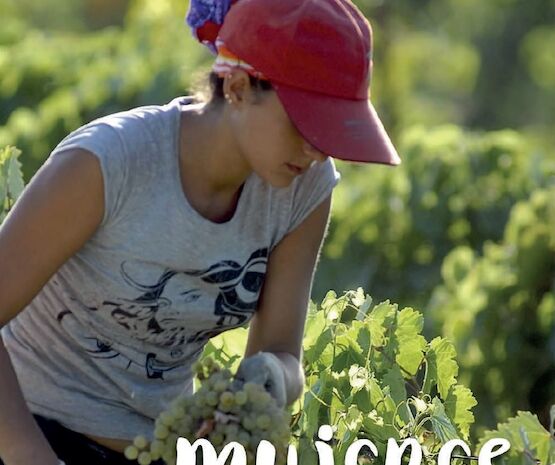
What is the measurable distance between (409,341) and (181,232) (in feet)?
2.14

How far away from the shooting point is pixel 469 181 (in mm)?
6992

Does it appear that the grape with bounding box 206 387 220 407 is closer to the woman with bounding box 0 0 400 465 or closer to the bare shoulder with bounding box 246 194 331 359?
the woman with bounding box 0 0 400 465

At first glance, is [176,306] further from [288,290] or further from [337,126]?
[337,126]

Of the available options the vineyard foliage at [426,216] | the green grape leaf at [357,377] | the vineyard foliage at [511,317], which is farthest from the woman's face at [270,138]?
the vineyard foliage at [426,216]

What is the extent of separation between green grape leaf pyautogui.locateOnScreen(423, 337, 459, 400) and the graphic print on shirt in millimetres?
424

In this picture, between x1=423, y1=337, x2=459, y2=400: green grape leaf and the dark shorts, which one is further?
x1=423, y1=337, x2=459, y2=400: green grape leaf

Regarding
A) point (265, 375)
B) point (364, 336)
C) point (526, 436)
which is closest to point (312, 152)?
point (265, 375)

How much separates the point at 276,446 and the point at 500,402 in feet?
12.0

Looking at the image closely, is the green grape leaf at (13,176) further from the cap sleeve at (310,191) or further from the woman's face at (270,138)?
the woman's face at (270,138)

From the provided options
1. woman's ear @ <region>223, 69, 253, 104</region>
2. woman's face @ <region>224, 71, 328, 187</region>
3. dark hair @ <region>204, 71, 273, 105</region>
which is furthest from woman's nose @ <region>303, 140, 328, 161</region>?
dark hair @ <region>204, 71, 273, 105</region>

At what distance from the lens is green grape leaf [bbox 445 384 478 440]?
123 inches

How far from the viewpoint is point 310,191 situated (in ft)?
9.78

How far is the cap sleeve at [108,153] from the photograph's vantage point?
8.65 feet

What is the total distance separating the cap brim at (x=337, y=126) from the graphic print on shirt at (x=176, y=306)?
0.39m
